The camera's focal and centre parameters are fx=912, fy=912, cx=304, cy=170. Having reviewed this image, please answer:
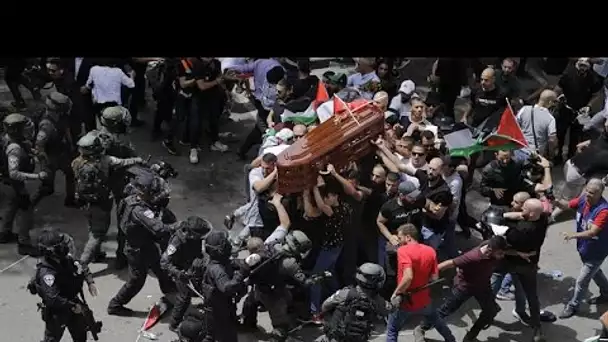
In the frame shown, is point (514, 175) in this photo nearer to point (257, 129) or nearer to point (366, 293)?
point (366, 293)

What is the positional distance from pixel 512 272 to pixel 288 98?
316cm

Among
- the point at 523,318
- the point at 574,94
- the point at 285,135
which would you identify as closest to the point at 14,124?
the point at 285,135

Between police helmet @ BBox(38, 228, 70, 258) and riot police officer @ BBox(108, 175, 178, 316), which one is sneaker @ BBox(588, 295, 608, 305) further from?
police helmet @ BBox(38, 228, 70, 258)

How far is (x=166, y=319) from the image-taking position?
812cm

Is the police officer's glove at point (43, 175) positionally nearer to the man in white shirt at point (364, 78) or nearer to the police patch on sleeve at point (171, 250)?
the police patch on sleeve at point (171, 250)

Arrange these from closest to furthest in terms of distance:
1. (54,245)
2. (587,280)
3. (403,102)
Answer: (54,245), (587,280), (403,102)

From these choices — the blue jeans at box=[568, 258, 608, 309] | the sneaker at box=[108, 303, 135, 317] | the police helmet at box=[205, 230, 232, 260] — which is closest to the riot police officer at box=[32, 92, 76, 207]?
the sneaker at box=[108, 303, 135, 317]

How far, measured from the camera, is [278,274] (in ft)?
23.7

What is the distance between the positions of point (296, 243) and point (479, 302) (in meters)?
1.59

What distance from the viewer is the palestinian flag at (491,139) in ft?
27.2

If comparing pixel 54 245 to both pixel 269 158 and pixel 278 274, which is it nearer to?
pixel 278 274

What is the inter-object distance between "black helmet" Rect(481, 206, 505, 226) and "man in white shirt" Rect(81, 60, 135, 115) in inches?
170

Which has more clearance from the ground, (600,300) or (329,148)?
(329,148)

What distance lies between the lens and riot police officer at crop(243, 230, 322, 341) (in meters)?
7.10
